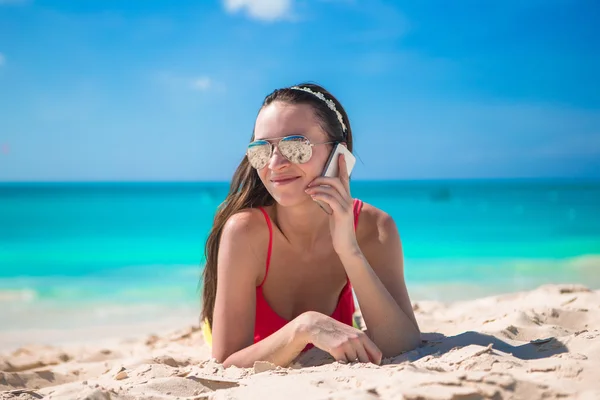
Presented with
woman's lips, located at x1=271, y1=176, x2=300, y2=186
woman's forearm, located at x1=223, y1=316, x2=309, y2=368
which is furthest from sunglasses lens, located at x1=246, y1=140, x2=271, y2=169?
woman's forearm, located at x1=223, y1=316, x2=309, y2=368

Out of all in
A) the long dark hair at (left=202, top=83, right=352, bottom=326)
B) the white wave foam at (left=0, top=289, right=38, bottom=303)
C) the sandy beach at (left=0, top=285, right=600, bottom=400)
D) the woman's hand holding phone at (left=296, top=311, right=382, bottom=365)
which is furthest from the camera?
the white wave foam at (left=0, top=289, right=38, bottom=303)

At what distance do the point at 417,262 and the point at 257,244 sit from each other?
1010 centimetres

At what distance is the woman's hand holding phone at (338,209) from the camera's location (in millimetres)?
2871

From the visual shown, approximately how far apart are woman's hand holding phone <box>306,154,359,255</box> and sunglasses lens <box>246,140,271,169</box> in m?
0.27

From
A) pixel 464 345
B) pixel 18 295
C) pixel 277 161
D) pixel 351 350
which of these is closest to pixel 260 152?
pixel 277 161

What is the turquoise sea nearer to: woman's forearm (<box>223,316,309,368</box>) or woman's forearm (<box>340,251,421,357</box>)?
woman's forearm (<box>223,316,309,368</box>)

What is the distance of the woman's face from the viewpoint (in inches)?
117

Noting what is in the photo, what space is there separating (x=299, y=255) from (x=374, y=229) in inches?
18.1

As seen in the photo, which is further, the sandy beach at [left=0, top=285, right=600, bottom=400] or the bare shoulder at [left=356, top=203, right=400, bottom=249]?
the bare shoulder at [left=356, top=203, right=400, bottom=249]

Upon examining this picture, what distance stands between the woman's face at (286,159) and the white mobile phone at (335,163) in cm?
5

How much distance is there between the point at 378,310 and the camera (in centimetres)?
293

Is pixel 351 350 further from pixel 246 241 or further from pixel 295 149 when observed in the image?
pixel 295 149

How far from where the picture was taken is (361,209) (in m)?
3.43

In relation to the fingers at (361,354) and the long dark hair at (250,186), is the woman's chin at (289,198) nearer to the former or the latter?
the long dark hair at (250,186)
